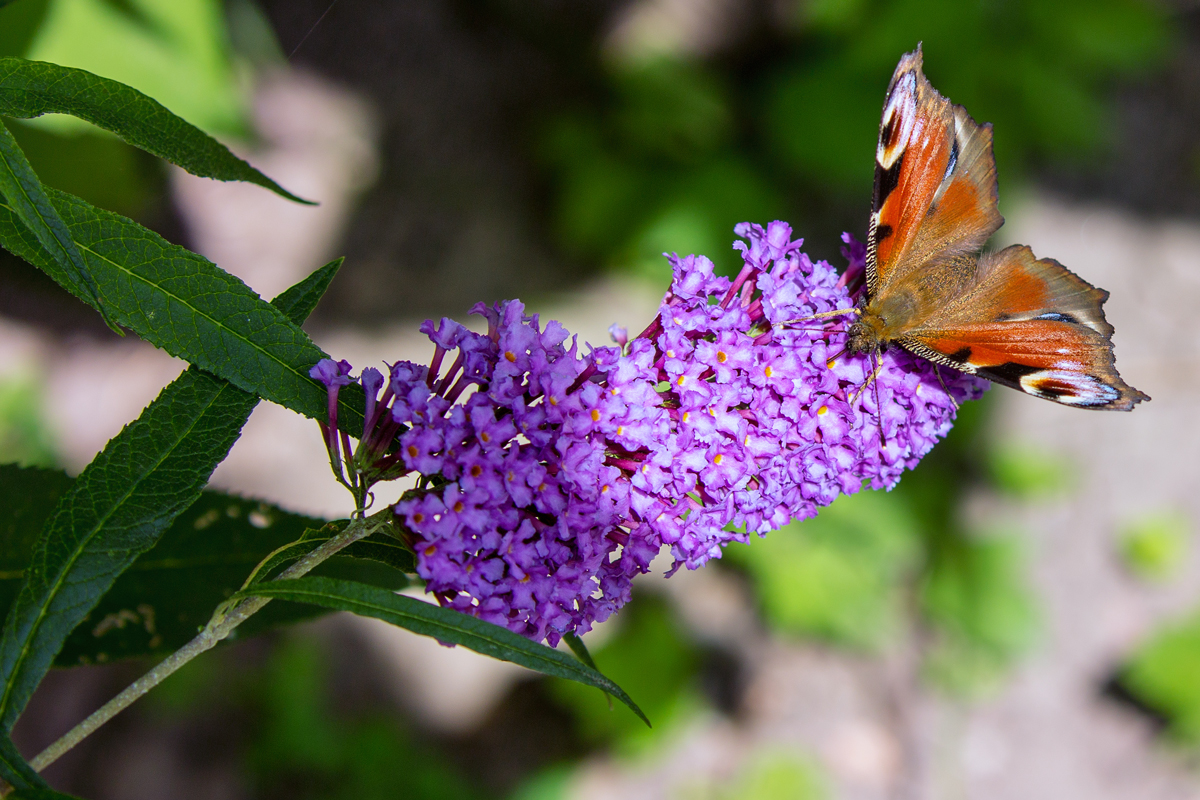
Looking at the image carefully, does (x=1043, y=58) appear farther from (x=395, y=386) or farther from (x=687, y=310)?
(x=395, y=386)

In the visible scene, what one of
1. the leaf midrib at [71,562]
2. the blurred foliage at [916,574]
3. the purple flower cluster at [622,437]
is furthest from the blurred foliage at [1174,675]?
the leaf midrib at [71,562]

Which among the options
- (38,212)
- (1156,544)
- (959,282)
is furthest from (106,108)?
(1156,544)

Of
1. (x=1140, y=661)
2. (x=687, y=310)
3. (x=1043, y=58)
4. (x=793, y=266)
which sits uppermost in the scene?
(x=1043, y=58)

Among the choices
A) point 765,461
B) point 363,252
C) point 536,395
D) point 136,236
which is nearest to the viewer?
point 136,236

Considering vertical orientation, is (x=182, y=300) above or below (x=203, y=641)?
above

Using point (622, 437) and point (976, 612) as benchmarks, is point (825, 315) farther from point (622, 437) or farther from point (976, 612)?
point (976, 612)

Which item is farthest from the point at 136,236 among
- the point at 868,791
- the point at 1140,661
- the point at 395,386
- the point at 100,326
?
the point at 1140,661

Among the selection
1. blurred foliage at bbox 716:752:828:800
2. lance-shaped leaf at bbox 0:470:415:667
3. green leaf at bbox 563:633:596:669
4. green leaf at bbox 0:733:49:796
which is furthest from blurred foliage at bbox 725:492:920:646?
Result: green leaf at bbox 0:733:49:796
